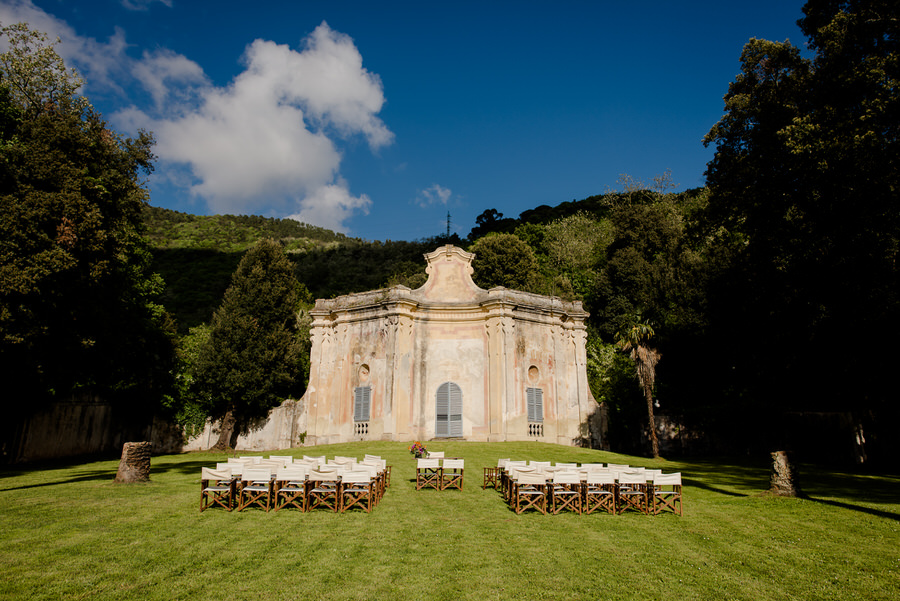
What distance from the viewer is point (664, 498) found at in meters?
12.3

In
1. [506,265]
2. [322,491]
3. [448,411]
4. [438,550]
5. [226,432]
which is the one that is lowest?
[438,550]

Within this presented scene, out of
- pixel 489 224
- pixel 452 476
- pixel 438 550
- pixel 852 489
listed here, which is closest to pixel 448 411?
pixel 452 476

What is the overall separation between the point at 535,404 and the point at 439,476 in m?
14.0

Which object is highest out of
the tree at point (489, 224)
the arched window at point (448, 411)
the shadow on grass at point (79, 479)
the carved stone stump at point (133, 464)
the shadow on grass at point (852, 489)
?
the tree at point (489, 224)

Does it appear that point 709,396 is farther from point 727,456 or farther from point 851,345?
point 851,345

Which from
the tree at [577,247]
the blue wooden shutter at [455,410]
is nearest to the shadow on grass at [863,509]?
the blue wooden shutter at [455,410]

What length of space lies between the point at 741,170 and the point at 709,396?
16327 millimetres

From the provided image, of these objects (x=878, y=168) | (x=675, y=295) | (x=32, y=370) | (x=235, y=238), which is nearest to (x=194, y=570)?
(x=32, y=370)

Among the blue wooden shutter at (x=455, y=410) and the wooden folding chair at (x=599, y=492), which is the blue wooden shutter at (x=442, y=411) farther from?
the wooden folding chair at (x=599, y=492)

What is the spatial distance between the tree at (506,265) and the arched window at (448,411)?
70.9 feet

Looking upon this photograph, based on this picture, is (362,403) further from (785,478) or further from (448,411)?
(785,478)

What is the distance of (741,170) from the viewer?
2088 centimetres

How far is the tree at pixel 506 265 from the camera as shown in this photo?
47.9 meters

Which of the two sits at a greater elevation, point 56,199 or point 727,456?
point 56,199
